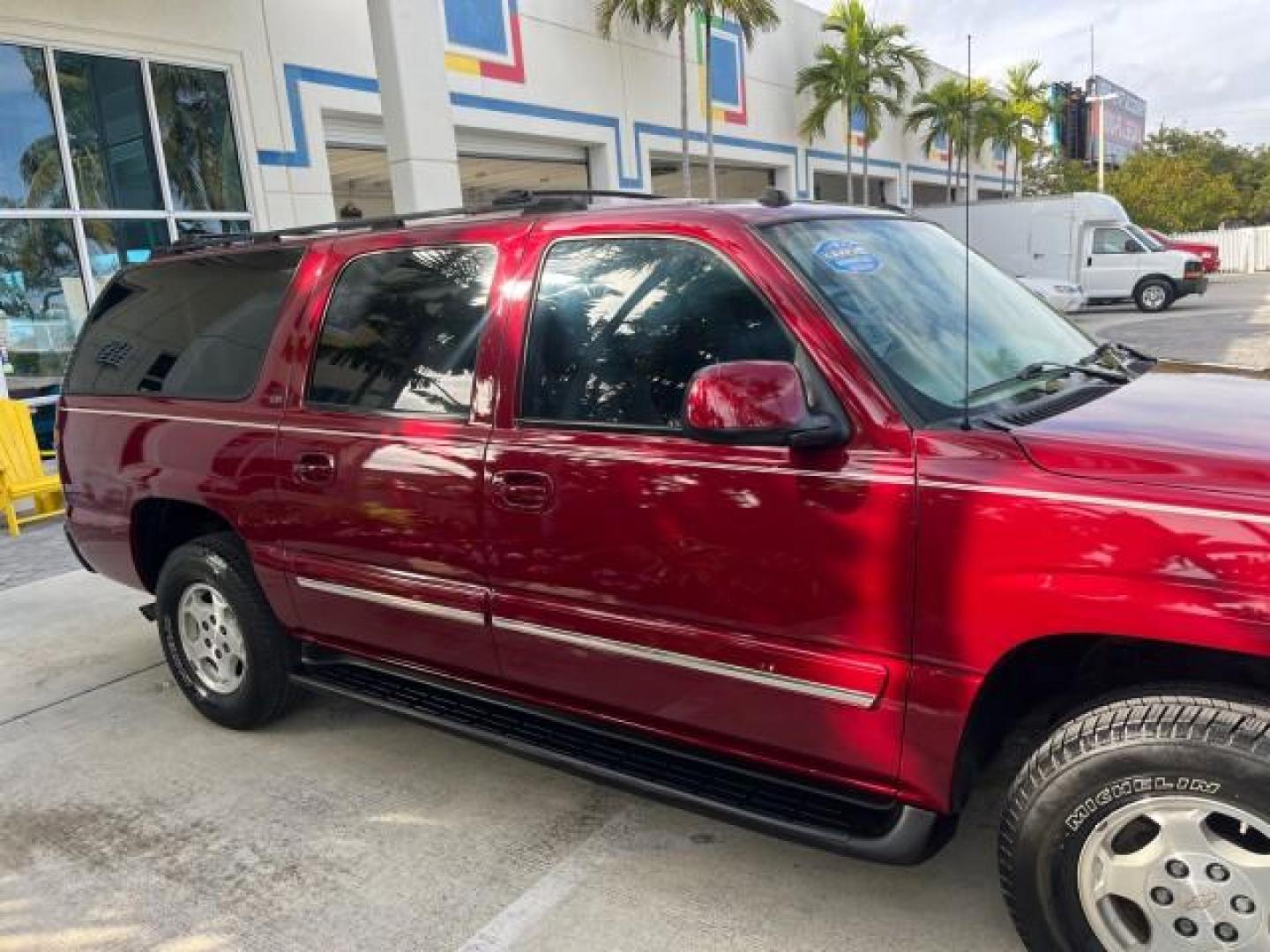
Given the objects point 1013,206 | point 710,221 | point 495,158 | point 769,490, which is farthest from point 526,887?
point 1013,206

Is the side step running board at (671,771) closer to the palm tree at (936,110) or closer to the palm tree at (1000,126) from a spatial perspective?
the palm tree at (936,110)

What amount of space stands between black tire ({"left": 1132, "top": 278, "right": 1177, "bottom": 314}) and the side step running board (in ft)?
75.8

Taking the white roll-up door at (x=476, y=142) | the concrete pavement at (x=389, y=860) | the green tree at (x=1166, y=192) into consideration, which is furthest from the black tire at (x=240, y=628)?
the green tree at (x=1166, y=192)

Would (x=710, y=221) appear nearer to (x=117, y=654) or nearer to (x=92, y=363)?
(x=92, y=363)

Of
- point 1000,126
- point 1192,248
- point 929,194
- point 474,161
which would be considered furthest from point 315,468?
point 929,194

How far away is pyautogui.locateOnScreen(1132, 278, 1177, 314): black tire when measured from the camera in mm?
22331

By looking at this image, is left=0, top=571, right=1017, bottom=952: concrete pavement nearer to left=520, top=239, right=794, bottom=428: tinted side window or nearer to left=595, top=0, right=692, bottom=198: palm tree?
left=520, top=239, right=794, bottom=428: tinted side window

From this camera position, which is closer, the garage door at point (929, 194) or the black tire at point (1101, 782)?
the black tire at point (1101, 782)

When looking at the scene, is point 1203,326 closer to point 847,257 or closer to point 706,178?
point 706,178

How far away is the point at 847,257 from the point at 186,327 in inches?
104

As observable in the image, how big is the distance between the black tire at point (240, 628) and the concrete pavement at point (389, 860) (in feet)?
0.45

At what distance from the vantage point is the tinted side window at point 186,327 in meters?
3.68

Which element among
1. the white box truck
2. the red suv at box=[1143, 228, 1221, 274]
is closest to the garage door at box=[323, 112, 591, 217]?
the white box truck

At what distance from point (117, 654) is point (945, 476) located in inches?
175
